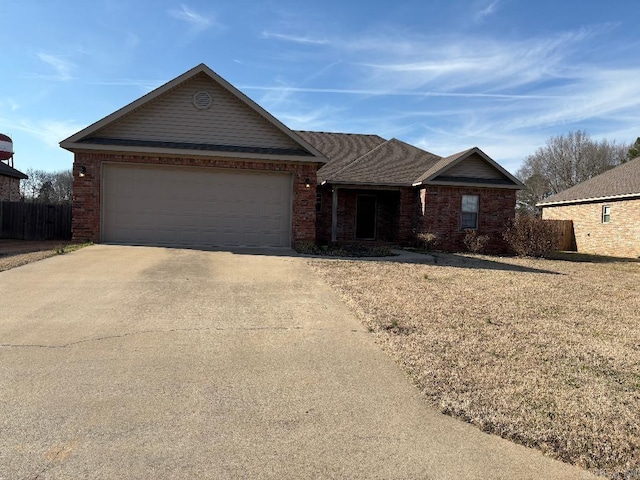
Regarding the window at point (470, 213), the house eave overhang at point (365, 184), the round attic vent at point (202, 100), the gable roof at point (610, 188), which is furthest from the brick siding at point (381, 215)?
the gable roof at point (610, 188)

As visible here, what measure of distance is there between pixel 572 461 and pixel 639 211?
2096 cm

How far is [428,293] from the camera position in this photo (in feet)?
26.8

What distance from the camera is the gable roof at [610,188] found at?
20.6 metres

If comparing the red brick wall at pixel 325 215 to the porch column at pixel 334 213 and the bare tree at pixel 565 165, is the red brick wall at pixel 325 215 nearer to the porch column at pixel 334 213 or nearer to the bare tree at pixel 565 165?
the porch column at pixel 334 213

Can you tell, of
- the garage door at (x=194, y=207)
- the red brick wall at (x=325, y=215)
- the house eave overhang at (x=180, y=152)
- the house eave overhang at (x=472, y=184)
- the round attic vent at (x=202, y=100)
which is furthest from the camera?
the red brick wall at (x=325, y=215)

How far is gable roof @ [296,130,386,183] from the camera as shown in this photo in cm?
1984

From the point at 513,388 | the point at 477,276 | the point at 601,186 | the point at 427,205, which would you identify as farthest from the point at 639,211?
the point at 513,388

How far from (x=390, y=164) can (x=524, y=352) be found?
15501 mm

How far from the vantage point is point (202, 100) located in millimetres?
13844

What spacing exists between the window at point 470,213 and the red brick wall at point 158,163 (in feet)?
23.6

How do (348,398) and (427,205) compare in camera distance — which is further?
(427,205)

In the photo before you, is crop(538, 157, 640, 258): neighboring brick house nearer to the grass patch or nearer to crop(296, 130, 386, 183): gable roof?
crop(296, 130, 386, 183): gable roof

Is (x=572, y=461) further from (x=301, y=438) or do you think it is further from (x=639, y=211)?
(x=639, y=211)

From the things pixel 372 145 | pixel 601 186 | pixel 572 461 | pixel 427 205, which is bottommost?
pixel 572 461
